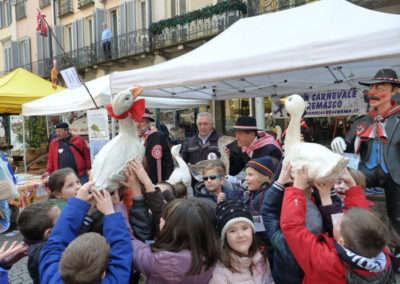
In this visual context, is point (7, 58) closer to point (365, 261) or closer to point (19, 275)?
point (19, 275)

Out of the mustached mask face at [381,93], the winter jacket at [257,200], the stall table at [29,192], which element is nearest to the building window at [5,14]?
the stall table at [29,192]

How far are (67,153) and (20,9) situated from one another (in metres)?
17.4

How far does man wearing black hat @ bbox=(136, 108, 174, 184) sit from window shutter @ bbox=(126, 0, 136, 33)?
9.87 meters

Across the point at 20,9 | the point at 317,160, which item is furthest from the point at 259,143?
the point at 20,9

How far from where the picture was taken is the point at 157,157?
11.0 ft

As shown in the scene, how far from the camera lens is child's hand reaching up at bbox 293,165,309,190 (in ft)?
4.41

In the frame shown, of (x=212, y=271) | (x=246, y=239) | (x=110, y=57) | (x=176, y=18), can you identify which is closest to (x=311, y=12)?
(x=246, y=239)

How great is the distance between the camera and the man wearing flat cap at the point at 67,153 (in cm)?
446

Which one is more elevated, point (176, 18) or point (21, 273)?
point (176, 18)

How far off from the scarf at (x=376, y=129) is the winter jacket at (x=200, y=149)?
145cm

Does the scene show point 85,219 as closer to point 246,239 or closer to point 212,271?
point 212,271

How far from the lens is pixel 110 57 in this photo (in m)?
12.8

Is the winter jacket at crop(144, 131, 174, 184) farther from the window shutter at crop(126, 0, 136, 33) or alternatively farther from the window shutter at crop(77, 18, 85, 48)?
the window shutter at crop(77, 18, 85, 48)

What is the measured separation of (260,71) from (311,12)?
1133 millimetres
